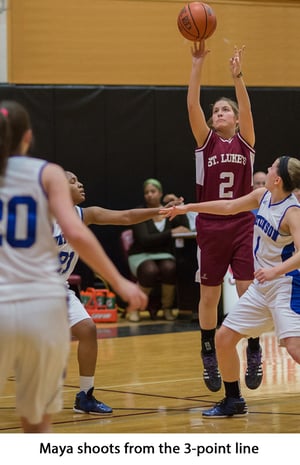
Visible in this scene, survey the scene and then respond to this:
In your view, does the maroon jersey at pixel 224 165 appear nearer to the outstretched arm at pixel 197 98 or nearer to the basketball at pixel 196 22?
the outstretched arm at pixel 197 98

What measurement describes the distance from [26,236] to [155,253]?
9.06m

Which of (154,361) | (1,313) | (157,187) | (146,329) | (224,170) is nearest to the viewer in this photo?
(1,313)

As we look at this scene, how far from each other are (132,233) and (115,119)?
183 centimetres

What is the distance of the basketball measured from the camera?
710 cm

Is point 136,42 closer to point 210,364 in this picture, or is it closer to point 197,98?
point 197,98

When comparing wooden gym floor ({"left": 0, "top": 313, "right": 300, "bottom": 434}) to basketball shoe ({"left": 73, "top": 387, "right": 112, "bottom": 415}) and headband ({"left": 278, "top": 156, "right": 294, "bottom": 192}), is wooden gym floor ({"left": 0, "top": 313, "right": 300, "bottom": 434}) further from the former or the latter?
headband ({"left": 278, "top": 156, "right": 294, "bottom": 192})

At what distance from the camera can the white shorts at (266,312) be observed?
18.6ft

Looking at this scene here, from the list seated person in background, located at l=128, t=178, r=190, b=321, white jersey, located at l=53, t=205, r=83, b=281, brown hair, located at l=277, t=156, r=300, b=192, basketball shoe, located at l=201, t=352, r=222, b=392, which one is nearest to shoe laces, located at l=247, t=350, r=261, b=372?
basketball shoe, located at l=201, t=352, r=222, b=392

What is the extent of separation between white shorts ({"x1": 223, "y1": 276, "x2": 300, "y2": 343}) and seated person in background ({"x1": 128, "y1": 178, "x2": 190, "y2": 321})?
21.0 ft

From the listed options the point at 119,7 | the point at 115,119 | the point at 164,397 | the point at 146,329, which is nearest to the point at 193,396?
the point at 164,397

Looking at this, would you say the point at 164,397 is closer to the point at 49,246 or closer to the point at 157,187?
the point at 49,246

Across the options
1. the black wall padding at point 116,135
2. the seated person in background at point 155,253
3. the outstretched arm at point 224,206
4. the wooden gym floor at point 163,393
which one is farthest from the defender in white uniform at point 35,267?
the black wall padding at point 116,135

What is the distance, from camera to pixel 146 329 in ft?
38.3

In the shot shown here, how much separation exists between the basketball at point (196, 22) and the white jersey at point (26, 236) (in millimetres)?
3802
